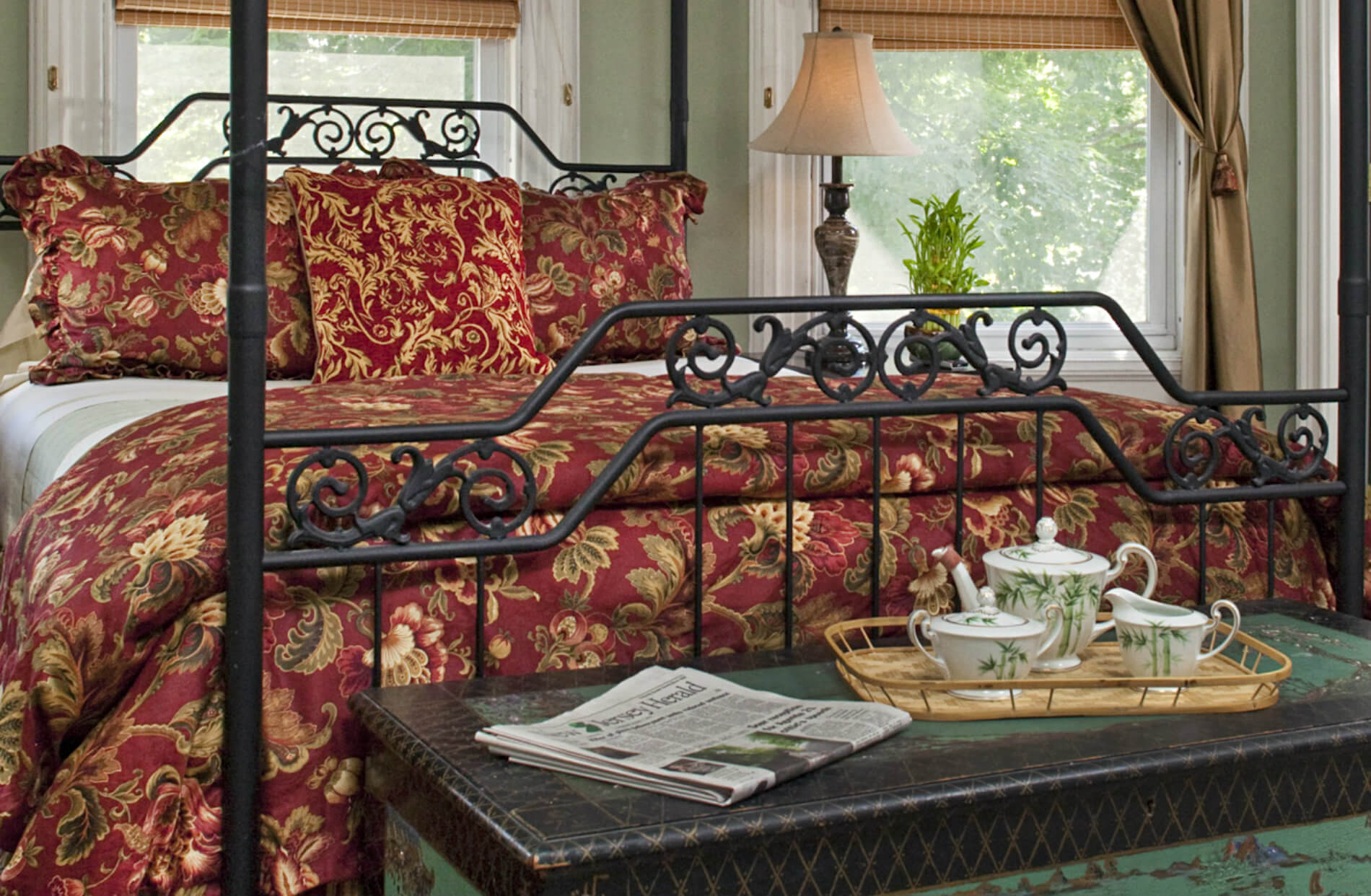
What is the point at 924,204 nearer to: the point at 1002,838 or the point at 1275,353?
the point at 1275,353

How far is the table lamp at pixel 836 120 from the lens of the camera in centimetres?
357

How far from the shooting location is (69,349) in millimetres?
2822

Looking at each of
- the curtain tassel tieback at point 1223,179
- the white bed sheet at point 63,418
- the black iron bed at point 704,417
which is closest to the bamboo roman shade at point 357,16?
the white bed sheet at point 63,418

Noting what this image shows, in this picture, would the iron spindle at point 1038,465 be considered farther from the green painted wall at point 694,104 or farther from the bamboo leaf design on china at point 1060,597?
the green painted wall at point 694,104

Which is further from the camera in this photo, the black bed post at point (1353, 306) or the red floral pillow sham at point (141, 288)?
the red floral pillow sham at point (141, 288)

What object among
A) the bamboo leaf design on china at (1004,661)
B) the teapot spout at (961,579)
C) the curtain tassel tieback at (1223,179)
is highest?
the curtain tassel tieback at (1223,179)

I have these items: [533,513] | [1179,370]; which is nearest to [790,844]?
[533,513]

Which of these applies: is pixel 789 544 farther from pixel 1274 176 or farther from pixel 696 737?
pixel 1274 176

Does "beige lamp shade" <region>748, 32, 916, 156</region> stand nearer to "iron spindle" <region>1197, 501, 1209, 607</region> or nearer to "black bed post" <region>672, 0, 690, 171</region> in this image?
"black bed post" <region>672, 0, 690, 171</region>

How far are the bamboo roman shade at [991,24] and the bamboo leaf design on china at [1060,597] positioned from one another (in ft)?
8.78

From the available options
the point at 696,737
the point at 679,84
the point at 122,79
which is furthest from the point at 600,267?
the point at 696,737

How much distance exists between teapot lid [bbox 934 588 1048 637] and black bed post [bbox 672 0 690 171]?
243 centimetres

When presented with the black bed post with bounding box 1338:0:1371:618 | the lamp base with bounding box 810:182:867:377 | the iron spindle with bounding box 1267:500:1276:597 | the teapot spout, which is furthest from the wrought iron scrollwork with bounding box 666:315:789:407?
the lamp base with bounding box 810:182:867:377

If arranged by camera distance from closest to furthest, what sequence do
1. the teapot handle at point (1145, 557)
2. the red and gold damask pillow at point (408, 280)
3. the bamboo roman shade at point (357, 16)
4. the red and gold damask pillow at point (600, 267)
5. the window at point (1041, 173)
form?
the teapot handle at point (1145, 557)
the red and gold damask pillow at point (408, 280)
the red and gold damask pillow at point (600, 267)
the bamboo roman shade at point (357, 16)
the window at point (1041, 173)
